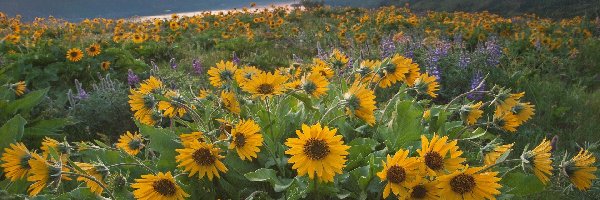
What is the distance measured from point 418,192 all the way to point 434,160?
0.12m

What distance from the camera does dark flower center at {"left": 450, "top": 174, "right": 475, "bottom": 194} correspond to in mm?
1430

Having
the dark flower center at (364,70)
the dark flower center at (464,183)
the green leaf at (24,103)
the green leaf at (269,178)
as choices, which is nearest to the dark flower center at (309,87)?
A: the green leaf at (269,178)

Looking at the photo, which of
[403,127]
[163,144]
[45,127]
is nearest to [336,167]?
[403,127]

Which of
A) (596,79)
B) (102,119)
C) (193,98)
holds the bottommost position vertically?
(596,79)

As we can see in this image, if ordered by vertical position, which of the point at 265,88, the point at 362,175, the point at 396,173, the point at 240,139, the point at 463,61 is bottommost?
the point at 463,61

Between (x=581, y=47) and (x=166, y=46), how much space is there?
6.02 metres

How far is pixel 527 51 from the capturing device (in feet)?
22.5

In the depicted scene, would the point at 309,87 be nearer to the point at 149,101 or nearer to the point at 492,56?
the point at 149,101

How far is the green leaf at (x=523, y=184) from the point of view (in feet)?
6.13

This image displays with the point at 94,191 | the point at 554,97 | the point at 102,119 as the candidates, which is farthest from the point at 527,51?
the point at 94,191

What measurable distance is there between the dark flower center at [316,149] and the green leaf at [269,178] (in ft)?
0.94

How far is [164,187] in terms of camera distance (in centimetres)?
154

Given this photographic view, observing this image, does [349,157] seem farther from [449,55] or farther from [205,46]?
[205,46]

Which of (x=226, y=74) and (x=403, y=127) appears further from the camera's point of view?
(x=226, y=74)
